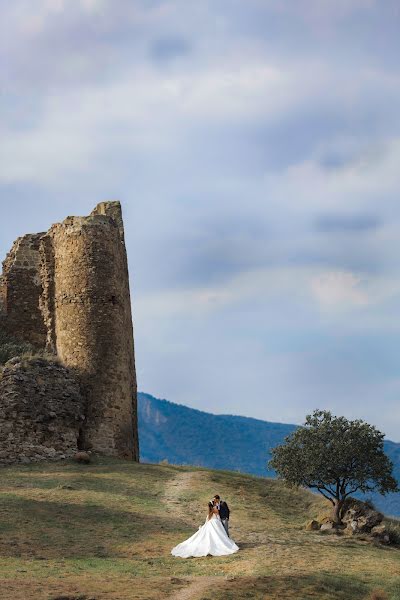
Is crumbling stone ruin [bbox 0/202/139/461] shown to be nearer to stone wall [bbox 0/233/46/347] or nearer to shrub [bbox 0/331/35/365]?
stone wall [bbox 0/233/46/347]

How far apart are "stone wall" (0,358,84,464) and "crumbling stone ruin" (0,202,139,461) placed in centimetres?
4

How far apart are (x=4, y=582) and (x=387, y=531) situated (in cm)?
1428

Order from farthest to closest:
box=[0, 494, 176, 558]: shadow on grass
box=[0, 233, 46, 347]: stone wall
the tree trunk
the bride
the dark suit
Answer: box=[0, 233, 46, 347]: stone wall → the tree trunk → the dark suit → the bride → box=[0, 494, 176, 558]: shadow on grass

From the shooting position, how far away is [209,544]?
2447 centimetres

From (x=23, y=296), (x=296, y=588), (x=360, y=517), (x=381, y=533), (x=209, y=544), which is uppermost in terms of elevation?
→ (x=23, y=296)

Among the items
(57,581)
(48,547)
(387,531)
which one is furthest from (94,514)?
(387,531)

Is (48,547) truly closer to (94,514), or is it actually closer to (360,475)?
(94,514)

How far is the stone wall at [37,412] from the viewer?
118 ft

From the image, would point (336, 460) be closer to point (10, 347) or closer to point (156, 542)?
point (156, 542)

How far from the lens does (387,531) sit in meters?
29.9

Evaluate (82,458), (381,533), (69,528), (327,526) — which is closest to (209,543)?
(69,528)

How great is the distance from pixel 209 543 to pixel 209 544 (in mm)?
36

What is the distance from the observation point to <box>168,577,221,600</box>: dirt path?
63.6 ft

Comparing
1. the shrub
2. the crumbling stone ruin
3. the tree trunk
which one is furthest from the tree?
the shrub
